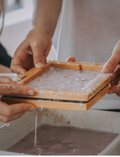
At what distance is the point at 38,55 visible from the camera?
3.54 ft

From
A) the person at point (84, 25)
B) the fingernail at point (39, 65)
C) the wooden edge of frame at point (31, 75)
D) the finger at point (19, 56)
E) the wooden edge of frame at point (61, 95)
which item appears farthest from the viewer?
the person at point (84, 25)

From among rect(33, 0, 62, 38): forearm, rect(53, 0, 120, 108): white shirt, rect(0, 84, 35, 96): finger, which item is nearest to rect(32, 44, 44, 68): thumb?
rect(33, 0, 62, 38): forearm

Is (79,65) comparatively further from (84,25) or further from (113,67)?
(84,25)

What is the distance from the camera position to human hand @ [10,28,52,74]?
1102mm

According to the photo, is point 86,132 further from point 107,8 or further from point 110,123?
point 107,8

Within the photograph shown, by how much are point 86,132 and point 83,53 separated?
688 mm

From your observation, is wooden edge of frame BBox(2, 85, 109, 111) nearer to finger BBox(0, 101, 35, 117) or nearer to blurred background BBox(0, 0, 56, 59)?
finger BBox(0, 101, 35, 117)

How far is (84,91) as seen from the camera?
745 mm

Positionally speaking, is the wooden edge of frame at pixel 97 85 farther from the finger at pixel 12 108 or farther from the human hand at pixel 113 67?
the finger at pixel 12 108

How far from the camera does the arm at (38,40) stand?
111 centimetres

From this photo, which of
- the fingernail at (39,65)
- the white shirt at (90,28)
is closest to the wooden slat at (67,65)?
the fingernail at (39,65)

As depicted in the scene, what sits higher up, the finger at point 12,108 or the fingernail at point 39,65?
the fingernail at point 39,65

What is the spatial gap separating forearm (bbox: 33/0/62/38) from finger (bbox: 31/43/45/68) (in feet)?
0.65

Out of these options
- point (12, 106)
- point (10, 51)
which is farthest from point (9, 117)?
point (10, 51)
